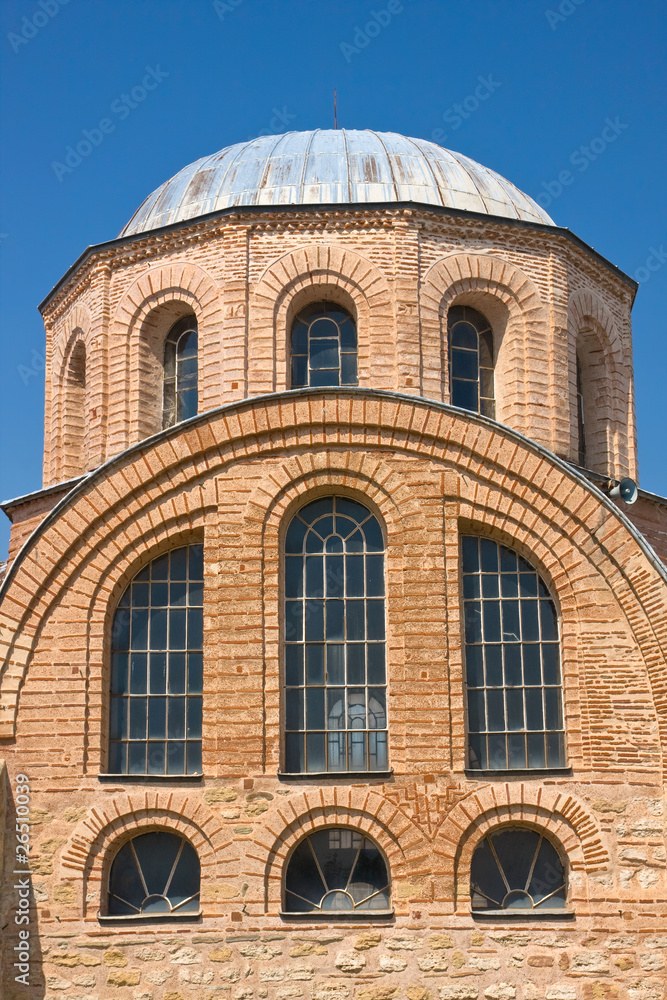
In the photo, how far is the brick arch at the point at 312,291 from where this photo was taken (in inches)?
656

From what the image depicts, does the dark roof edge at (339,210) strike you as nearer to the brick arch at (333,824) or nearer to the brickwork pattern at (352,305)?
the brickwork pattern at (352,305)

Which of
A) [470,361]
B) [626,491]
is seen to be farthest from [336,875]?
[470,361]

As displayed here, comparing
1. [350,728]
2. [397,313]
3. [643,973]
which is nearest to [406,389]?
[397,313]

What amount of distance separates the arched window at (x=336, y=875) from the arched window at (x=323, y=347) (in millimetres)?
5766

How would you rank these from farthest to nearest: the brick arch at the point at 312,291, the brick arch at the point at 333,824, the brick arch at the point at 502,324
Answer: the brick arch at the point at 502,324
the brick arch at the point at 312,291
the brick arch at the point at 333,824

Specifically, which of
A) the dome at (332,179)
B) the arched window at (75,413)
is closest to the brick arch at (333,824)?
the arched window at (75,413)

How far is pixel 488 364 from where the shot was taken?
1747cm

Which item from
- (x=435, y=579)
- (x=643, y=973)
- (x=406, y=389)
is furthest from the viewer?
(x=406, y=389)

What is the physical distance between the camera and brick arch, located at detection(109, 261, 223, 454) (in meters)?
17.1

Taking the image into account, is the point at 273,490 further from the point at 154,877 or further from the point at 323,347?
the point at 154,877

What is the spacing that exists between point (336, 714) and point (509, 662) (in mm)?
2005

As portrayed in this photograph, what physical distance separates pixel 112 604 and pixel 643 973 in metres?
6.85

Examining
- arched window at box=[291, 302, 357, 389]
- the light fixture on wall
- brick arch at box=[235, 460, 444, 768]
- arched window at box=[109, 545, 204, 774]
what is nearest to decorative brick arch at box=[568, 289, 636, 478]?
the light fixture on wall

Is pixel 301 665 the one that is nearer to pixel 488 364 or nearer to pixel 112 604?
pixel 112 604
